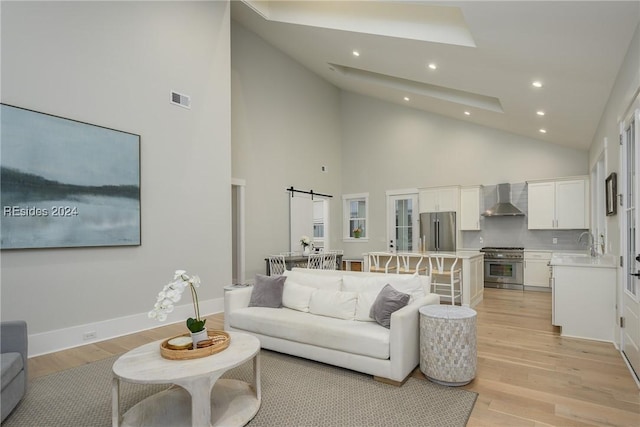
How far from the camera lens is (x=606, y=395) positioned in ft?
8.39

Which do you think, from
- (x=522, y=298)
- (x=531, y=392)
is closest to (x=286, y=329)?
(x=531, y=392)

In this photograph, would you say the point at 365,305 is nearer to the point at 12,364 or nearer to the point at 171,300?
the point at 171,300

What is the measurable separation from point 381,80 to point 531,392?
256 inches

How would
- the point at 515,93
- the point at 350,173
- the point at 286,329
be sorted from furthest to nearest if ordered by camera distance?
the point at 350,173
the point at 515,93
the point at 286,329

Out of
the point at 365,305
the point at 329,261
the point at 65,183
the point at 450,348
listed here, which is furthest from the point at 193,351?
the point at 329,261

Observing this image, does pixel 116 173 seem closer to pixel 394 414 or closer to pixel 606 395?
pixel 394 414

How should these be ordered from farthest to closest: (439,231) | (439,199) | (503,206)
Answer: (439,199) < (439,231) < (503,206)

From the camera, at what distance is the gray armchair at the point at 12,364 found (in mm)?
2250

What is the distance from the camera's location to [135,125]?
432 centimetres

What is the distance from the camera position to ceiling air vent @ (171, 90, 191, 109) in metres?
4.77

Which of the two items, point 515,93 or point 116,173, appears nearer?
point 116,173

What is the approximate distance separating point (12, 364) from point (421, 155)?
8.10 m

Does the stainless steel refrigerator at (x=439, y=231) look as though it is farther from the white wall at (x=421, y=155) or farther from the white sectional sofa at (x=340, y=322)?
the white sectional sofa at (x=340, y=322)

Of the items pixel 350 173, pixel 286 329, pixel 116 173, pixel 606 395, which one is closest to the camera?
pixel 606 395
